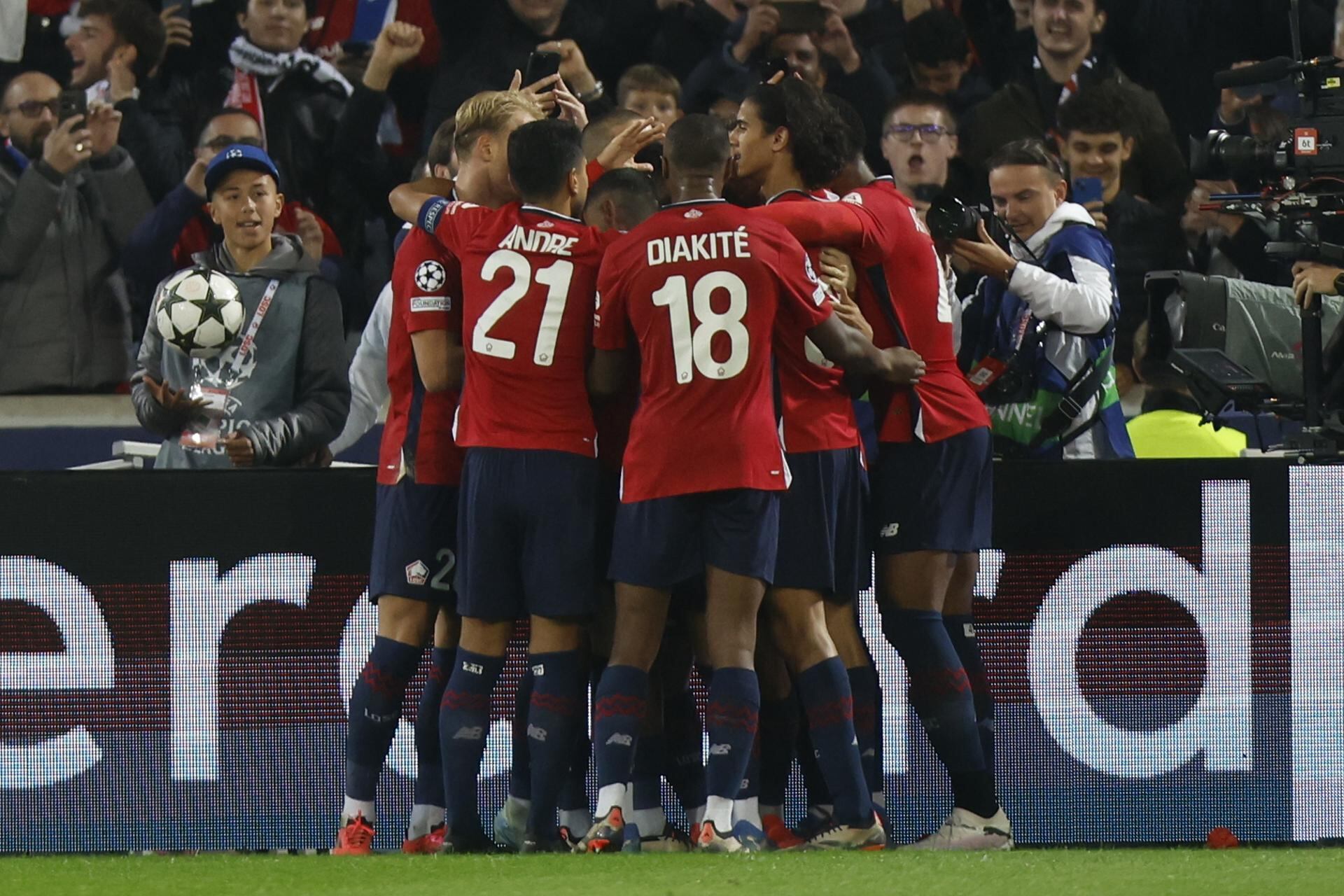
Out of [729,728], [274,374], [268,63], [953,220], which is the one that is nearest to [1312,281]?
[953,220]

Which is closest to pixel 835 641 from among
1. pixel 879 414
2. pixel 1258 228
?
pixel 879 414

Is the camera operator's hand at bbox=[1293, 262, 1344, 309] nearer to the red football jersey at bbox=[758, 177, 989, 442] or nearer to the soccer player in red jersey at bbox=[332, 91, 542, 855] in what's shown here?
the red football jersey at bbox=[758, 177, 989, 442]

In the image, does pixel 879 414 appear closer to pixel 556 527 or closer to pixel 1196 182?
pixel 556 527

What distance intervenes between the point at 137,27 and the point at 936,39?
13.7 feet

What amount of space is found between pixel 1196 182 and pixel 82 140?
558 centimetres

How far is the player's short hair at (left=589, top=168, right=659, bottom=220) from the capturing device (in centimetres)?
525

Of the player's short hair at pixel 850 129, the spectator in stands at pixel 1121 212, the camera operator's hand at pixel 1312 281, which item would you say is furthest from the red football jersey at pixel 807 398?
the spectator in stands at pixel 1121 212

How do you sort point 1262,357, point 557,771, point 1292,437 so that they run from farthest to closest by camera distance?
point 1262,357, point 1292,437, point 557,771

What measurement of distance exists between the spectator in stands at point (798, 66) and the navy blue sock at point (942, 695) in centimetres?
439

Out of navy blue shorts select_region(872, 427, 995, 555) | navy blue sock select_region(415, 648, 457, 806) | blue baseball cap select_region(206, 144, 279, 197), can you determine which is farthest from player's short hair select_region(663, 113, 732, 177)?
blue baseball cap select_region(206, 144, 279, 197)

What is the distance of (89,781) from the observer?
18.2 feet

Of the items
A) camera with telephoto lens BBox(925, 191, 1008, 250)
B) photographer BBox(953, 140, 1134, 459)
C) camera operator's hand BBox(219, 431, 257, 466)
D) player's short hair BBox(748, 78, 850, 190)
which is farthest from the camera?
camera operator's hand BBox(219, 431, 257, 466)

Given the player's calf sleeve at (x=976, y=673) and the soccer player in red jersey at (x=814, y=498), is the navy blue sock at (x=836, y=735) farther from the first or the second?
the player's calf sleeve at (x=976, y=673)

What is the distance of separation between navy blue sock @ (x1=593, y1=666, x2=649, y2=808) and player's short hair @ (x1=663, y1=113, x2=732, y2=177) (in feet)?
4.57
